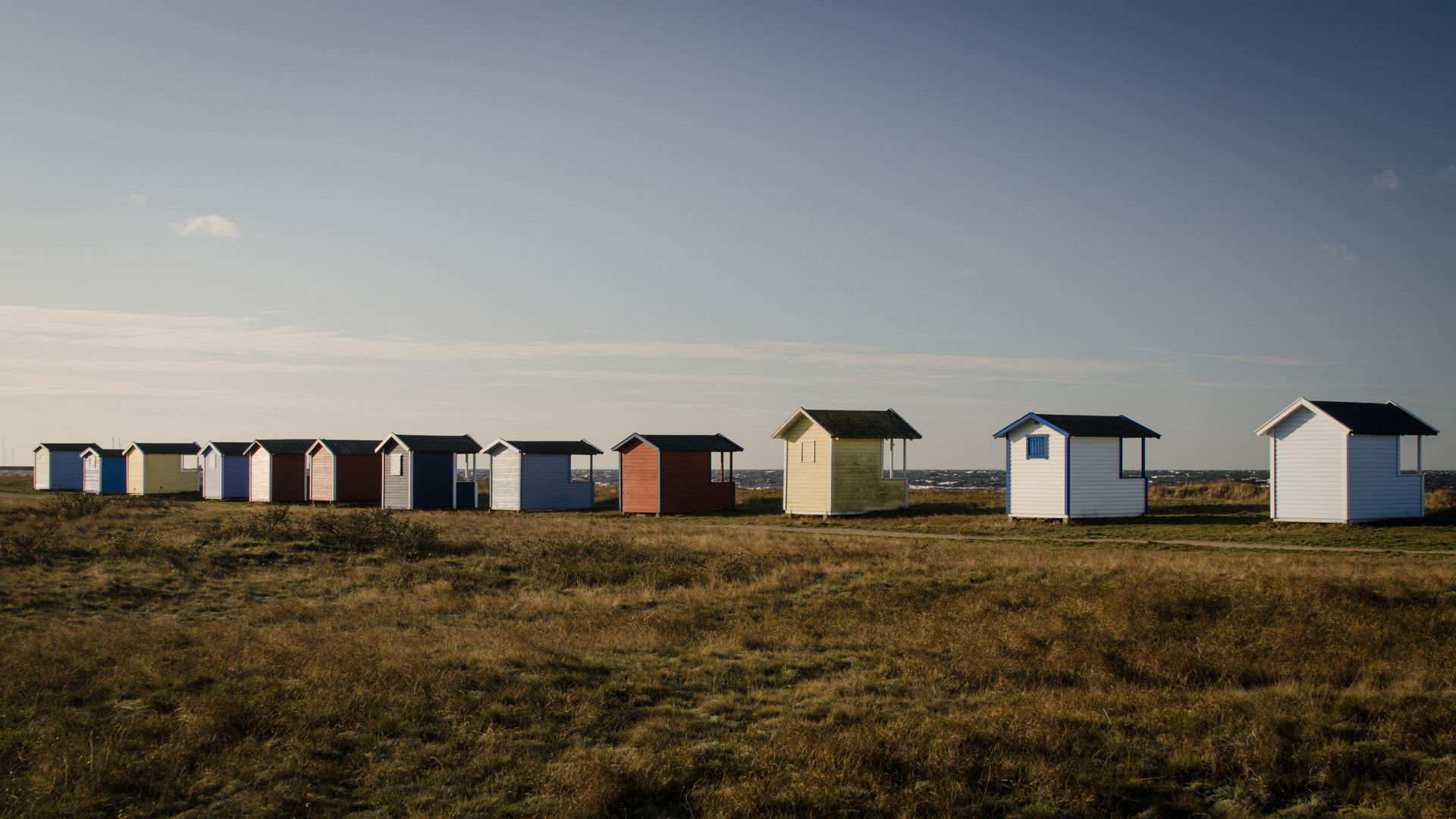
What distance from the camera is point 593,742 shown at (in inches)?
332

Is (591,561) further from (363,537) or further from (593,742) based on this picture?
(593,742)

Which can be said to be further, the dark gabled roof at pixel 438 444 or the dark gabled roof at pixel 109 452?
the dark gabled roof at pixel 109 452

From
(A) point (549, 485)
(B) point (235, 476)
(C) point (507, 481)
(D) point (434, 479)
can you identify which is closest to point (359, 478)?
(D) point (434, 479)

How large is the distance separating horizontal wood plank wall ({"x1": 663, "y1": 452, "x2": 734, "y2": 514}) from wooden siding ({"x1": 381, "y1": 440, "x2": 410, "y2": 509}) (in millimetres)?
13047

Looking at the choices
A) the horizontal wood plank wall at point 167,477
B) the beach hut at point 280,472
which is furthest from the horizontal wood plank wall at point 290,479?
the horizontal wood plank wall at point 167,477

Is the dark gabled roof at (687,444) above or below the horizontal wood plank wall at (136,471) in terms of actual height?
above

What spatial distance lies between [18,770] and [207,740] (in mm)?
1294

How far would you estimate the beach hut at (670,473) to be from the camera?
41.8 m

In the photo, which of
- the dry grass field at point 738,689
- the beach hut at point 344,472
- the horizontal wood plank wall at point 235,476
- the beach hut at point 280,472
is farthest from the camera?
the horizontal wood plank wall at point 235,476

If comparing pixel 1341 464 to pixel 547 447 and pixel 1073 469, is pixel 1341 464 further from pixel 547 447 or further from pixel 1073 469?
pixel 547 447

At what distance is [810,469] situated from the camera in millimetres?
38625

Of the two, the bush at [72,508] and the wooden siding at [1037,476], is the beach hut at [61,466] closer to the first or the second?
the bush at [72,508]

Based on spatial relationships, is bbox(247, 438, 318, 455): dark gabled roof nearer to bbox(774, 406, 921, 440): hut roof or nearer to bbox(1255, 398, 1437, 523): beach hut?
bbox(774, 406, 921, 440): hut roof

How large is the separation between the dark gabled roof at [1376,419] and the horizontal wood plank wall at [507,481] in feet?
105
